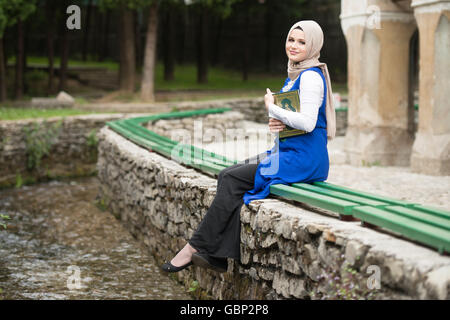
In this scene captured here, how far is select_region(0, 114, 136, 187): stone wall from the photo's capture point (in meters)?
13.8

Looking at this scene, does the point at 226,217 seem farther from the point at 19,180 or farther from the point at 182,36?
the point at 182,36

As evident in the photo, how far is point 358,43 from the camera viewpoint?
444 inches

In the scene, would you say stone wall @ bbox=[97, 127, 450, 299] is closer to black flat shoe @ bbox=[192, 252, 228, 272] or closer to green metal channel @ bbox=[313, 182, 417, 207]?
black flat shoe @ bbox=[192, 252, 228, 272]

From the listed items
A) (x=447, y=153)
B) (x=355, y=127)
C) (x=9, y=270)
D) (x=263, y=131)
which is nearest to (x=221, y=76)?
(x=263, y=131)

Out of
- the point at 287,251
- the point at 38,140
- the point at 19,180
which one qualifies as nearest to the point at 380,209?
the point at 287,251

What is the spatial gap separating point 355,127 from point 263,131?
327cm

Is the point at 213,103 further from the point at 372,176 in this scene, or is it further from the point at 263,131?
the point at 372,176

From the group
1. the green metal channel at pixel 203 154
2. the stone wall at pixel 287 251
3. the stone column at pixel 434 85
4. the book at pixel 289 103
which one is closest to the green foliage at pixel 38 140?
the green metal channel at pixel 203 154

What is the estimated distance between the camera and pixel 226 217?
497cm

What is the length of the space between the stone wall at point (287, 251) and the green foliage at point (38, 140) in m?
6.62

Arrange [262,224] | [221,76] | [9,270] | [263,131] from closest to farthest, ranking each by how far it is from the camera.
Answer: [262,224] → [9,270] → [263,131] → [221,76]

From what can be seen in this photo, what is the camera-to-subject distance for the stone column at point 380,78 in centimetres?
1112
